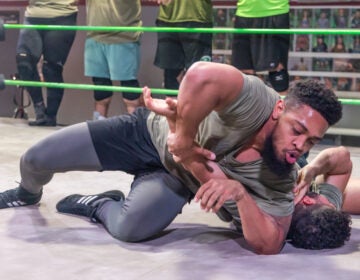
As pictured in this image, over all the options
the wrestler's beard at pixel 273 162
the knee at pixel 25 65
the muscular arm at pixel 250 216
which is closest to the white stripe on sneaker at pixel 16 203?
the muscular arm at pixel 250 216

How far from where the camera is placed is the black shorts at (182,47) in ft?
11.1

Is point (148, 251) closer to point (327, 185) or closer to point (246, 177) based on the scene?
point (246, 177)

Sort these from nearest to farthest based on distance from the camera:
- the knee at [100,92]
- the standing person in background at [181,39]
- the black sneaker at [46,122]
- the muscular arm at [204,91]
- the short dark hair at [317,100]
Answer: the muscular arm at [204,91], the short dark hair at [317,100], the standing person in background at [181,39], the knee at [100,92], the black sneaker at [46,122]

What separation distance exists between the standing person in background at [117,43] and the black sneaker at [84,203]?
4.95ft

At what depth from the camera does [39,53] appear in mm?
3844

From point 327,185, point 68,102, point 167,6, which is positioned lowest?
point 68,102

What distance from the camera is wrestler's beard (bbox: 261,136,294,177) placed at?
156cm

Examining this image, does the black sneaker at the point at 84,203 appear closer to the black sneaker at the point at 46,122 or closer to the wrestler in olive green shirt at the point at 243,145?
the wrestler in olive green shirt at the point at 243,145

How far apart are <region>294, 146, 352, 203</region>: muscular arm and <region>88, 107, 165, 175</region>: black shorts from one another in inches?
18.4

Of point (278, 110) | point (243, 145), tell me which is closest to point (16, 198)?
point (243, 145)

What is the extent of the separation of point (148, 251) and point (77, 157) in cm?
37

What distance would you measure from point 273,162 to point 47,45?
2555 mm

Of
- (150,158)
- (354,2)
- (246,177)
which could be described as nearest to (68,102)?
(354,2)

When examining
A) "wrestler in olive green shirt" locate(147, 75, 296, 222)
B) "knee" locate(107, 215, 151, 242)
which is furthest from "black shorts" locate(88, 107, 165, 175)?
"knee" locate(107, 215, 151, 242)
